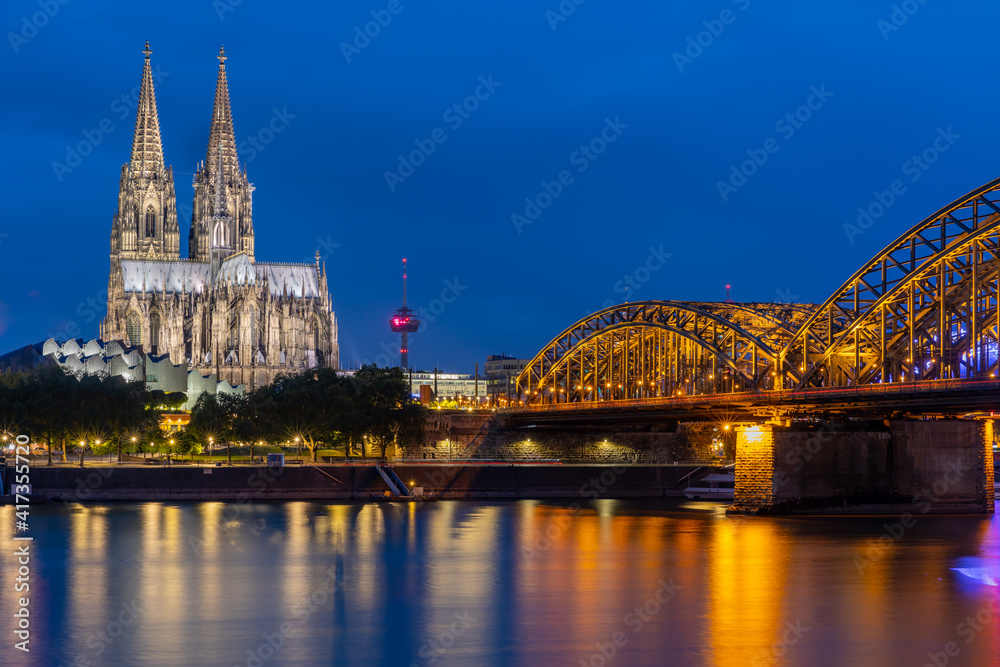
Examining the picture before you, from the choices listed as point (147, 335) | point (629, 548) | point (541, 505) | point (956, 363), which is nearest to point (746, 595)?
point (629, 548)

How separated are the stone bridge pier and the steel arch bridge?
348cm

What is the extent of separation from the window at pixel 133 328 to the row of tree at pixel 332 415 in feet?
243

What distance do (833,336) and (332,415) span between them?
133 feet

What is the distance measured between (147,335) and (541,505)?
110 metres

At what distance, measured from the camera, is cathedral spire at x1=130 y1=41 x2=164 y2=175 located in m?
192

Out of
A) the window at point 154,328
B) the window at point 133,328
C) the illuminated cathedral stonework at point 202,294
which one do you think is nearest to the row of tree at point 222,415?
the illuminated cathedral stonework at point 202,294

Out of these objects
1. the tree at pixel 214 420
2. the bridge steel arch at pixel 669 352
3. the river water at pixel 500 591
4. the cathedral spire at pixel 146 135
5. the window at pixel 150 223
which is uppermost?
the cathedral spire at pixel 146 135

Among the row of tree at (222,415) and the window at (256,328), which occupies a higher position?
the window at (256,328)

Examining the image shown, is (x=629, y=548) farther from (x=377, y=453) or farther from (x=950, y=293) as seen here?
(x=377, y=453)

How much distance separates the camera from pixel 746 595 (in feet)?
146

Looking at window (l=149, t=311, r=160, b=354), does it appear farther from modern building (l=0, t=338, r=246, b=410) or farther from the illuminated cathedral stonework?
modern building (l=0, t=338, r=246, b=410)

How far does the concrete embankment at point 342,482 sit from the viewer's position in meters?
80.6

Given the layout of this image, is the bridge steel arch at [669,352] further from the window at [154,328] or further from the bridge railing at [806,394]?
Answer: the window at [154,328]

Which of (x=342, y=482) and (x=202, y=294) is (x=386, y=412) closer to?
(x=342, y=482)
